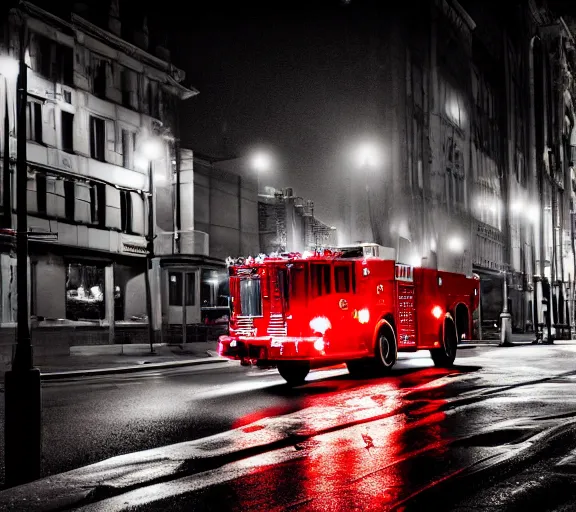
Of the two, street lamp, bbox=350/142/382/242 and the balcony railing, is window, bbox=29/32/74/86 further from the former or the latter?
street lamp, bbox=350/142/382/242

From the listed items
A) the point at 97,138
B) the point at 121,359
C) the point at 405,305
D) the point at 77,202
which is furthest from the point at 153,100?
the point at 405,305

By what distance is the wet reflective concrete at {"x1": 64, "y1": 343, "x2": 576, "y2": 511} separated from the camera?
6.16 m

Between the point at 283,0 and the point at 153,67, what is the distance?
12671 mm

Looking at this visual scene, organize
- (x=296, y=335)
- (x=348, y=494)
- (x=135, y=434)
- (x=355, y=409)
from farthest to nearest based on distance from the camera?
(x=296, y=335) < (x=355, y=409) < (x=135, y=434) < (x=348, y=494)

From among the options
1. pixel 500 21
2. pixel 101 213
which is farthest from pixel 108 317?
pixel 500 21

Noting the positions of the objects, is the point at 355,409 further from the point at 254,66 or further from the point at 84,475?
the point at 254,66

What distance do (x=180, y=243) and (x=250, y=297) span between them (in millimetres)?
19948

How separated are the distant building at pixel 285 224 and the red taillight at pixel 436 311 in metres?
21.1

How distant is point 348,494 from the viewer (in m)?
6.30

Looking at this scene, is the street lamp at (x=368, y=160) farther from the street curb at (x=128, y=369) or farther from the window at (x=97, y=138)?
the street curb at (x=128, y=369)

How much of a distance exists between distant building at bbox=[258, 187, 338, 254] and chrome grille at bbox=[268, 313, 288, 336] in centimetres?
2461

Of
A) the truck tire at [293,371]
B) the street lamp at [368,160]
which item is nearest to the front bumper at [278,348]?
the truck tire at [293,371]

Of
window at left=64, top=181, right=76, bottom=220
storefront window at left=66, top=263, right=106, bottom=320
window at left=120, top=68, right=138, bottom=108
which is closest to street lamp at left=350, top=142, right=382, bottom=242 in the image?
window at left=120, top=68, right=138, bottom=108

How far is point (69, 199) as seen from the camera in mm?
30703
